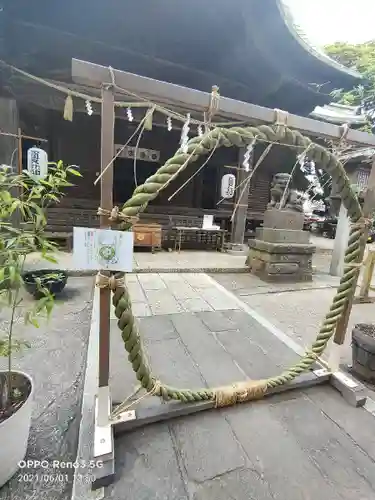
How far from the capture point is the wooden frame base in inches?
56.6

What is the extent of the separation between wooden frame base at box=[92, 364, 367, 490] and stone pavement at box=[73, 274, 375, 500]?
47 mm

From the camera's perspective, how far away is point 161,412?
1818 mm

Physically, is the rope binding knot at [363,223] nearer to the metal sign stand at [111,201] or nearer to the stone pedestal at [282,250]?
the metal sign stand at [111,201]

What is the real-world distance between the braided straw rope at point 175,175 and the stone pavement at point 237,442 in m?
0.15

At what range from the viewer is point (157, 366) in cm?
246

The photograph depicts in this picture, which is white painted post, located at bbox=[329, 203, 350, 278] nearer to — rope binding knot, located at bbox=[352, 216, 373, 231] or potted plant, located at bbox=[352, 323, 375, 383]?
potted plant, located at bbox=[352, 323, 375, 383]

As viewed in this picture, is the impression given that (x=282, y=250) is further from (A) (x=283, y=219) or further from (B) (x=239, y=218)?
(B) (x=239, y=218)

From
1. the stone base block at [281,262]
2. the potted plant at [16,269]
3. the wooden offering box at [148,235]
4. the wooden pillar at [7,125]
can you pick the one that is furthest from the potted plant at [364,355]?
the wooden pillar at [7,125]

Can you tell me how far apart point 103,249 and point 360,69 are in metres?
14.4

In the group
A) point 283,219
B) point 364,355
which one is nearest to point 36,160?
point 283,219

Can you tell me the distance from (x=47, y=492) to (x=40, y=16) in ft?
24.9

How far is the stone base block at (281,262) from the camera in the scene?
5617mm

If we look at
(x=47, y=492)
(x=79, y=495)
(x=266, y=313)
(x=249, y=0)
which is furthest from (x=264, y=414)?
(x=249, y=0)

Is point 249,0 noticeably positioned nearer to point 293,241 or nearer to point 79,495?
point 293,241
